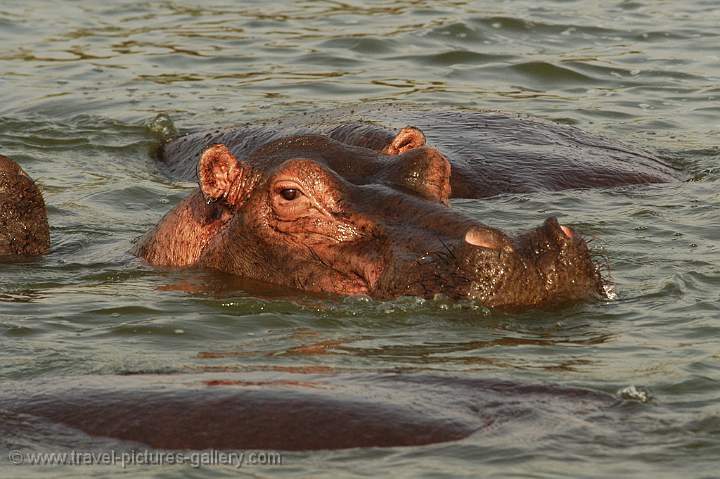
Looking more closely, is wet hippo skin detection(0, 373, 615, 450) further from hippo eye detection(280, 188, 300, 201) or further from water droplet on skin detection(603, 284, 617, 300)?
hippo eye detection(280, 188, 300, 201)

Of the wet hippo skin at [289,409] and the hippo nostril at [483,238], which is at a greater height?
the hippo nostril at [483,238]

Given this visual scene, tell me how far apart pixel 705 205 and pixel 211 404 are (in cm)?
633

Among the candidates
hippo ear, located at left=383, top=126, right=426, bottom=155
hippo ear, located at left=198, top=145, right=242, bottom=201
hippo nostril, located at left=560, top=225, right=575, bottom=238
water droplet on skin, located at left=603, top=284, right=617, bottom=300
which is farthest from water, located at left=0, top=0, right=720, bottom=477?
hippo ear, located at left=383, top=126, right=426, bottom=155

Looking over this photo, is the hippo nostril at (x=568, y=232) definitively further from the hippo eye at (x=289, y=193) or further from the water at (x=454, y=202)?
the hippo eye at (x=289, y=193)

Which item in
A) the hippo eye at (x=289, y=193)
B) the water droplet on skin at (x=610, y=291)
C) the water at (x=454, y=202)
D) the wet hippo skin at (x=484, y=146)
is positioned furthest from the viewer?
the wet hippo skin at (x=484, y=146)

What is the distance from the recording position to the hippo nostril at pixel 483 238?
7465mm

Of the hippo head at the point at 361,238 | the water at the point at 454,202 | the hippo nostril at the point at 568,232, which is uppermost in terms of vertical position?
the hippo nostril at the point at 568,232

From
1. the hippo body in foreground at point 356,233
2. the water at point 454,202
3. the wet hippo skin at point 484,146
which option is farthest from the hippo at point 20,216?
the wet hippo skin at point 484,146

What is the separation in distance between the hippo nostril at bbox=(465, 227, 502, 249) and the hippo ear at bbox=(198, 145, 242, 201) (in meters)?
1.94

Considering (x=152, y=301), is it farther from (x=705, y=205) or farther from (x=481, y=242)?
(x=705, y=205)

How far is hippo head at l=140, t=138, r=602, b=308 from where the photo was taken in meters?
7.54

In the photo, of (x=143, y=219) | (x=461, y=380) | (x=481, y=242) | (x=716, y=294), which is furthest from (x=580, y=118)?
(x=461, y=380)

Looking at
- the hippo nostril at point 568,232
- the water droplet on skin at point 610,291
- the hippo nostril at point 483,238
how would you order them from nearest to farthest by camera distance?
the hippo nostril at point 483,238, the hippo nostril at point 568,232, the water droplet on skin at point 610,291

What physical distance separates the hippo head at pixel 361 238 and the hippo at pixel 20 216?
79 cm
